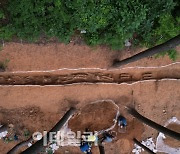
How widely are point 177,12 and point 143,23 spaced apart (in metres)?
1.21

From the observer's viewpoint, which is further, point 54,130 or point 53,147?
point 53,147

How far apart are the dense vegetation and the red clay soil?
1.12 meters

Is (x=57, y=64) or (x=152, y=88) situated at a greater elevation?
(x=57, y=64)

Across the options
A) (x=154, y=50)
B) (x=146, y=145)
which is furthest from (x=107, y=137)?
(x=154, y=50)

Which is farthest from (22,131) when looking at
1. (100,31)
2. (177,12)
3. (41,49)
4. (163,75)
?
(177,12)

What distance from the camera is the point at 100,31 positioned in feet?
35.6

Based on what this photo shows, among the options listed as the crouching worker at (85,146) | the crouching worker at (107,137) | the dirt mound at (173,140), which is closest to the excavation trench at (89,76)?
the dirt mound at (173,140)

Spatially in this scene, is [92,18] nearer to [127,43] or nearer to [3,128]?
[127,43]

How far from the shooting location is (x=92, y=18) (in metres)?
10.1

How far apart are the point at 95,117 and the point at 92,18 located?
510 centimetres

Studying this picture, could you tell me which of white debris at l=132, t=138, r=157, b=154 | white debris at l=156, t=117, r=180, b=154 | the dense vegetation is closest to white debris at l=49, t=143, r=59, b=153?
white debris at l=132, t=138, r=157, b=154

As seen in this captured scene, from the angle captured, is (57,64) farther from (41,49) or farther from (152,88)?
(152,88)

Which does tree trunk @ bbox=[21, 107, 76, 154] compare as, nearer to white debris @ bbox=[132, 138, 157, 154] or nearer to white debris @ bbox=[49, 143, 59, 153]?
white debris @ bbox=[49, 143, 59, 153]

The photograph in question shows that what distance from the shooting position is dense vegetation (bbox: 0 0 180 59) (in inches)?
394
